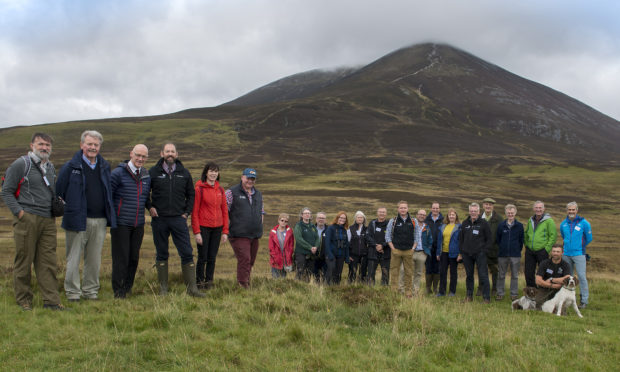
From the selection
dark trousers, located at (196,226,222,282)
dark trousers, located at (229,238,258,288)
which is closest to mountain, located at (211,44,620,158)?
dark trousers, located at (229,238,258,288)

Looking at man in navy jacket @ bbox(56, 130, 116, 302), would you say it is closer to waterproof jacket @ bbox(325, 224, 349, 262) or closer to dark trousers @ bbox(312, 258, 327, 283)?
waterproof jacket @ bbox(325, 224, 349, 262)

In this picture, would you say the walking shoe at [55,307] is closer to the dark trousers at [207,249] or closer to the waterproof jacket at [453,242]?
the dark trousers at [207,249]

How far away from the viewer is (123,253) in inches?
260

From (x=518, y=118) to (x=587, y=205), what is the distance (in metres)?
108

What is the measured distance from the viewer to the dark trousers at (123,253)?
21.6ft

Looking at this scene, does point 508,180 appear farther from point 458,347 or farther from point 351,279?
point 458,347

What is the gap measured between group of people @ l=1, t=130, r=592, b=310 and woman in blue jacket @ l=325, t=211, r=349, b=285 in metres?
0.03

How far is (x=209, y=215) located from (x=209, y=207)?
15 cm

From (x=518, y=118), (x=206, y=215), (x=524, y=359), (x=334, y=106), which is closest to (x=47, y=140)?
(x=206, y=215)

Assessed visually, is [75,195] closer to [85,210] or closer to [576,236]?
[85,210]

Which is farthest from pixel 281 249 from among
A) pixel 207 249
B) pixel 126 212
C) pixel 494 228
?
pixel 494 228

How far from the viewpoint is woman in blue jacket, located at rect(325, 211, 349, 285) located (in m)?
10.3

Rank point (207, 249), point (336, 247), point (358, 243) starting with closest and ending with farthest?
point (207, 249) → point (336, 247) → point (358, 243)

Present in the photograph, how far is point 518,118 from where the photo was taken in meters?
145
